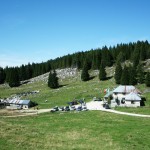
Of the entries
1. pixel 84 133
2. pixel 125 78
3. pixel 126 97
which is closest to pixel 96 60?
pixel 125 78

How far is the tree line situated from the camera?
5204 inches

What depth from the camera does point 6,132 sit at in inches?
1746

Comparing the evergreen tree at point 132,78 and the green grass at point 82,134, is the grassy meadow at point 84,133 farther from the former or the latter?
the evergreen tree at point 132,78

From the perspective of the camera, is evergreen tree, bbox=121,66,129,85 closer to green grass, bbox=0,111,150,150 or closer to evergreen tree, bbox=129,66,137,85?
evergreen tree, bbox=129,66,137,85

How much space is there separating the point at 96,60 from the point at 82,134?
103 m

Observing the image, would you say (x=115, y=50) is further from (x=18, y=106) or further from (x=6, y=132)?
(x=6, y=132)

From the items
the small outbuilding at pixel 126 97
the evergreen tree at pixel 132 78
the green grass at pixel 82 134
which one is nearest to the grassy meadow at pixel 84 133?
the green grass at pixel 82 134

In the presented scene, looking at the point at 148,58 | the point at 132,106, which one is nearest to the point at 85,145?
the point at 132,106

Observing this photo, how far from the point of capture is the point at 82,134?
1697 inches

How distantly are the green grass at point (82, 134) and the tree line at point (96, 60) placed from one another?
55.2 m

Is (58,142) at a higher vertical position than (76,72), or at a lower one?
lower

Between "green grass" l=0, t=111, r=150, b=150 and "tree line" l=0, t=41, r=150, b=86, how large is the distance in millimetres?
55163

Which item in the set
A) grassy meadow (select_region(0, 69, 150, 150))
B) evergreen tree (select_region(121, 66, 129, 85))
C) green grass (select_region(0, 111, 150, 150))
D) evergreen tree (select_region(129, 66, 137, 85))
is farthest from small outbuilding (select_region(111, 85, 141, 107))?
green grass (select_region(0, 111, 150, 150))

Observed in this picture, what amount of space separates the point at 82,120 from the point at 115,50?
339ft
